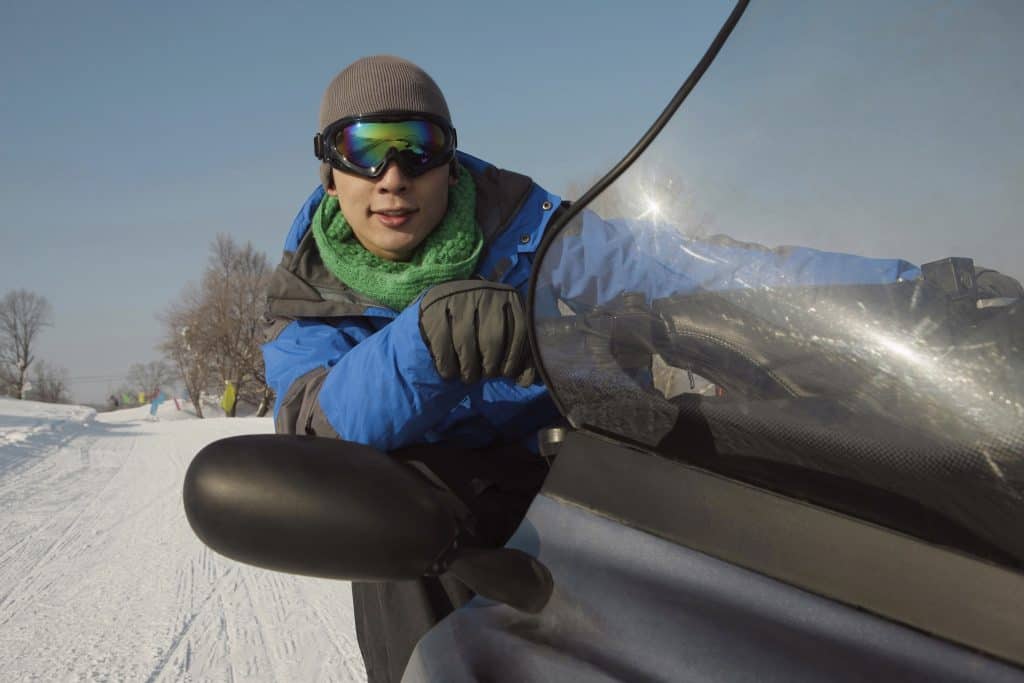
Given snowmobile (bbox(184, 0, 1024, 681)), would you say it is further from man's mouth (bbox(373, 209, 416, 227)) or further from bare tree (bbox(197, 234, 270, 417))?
bare tree (bbox(197, 234, 270, 417))

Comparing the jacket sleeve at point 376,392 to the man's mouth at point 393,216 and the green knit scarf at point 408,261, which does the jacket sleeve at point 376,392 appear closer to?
the green knit scarf at point 408,261

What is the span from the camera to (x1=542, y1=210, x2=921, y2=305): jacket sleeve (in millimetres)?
933

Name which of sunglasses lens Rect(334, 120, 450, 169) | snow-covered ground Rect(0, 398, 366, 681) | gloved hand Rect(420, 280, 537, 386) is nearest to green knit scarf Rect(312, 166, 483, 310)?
sunglasses lens Rect(334, 120, 450, 169)

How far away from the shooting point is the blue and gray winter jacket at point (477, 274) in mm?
1010

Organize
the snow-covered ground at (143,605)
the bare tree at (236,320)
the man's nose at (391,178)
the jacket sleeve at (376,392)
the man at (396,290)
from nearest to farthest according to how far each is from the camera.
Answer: the jacket sleeve at (376,392) < the man at (396,290) < the man's nose at (391,178) < the snow-covered ground at (143,605) < the bare tree at (236,320)

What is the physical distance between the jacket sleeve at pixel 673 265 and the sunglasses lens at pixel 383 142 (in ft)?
4.44

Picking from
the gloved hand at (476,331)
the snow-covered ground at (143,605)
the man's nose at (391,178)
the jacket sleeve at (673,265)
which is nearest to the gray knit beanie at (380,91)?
the man's nose at (391,178)

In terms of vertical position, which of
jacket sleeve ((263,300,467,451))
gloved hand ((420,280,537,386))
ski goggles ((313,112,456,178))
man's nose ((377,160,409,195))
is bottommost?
jacket sleeve ((263,300,467,451))

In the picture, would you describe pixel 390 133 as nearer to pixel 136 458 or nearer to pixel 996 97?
pixel 996 97

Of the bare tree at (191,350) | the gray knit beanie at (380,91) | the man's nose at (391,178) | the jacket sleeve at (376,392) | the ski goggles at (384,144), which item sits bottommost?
the bare tree at (191,350)

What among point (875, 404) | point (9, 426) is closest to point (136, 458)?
point (9, 426)

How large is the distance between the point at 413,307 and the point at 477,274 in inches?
41.2

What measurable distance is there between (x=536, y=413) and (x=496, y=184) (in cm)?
87

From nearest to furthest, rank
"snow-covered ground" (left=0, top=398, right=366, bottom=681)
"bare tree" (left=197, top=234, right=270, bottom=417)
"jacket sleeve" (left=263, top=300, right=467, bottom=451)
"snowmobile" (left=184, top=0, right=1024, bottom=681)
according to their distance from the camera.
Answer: "snowmobile" (left=184, top=0, right=1024, bottom=681) < "jacket sleeve" (left=263, top=300, right=467, bottom=451) < "snow-covered ground" (left=0, top=398, right=366, bottom=681) < "bare tree" (left=197, top=234, right=270, bottom=417)
